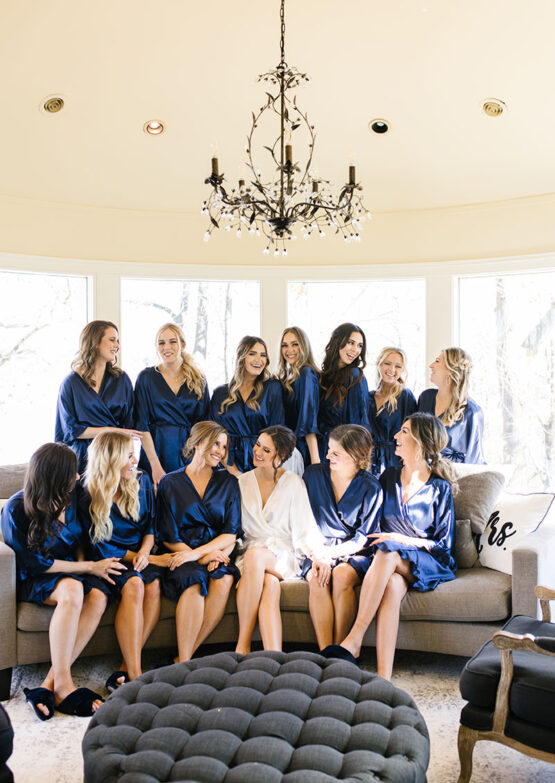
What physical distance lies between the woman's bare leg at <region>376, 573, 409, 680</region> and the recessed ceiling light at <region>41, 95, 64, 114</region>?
121 inches

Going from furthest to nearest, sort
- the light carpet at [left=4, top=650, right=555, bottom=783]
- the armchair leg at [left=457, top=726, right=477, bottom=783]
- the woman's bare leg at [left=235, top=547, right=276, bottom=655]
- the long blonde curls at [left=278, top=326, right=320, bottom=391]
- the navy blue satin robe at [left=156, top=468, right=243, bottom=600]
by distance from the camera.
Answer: the long blonde curls at [left=278, top=326, right=320, bottom=391] → the navy blue satin robe at [left=156, top=468, right=243, bottom=600] → the woman's bare leg at [left=235, top=547, right=276, bottom=655] → the light carpet at [left=4, top=650, right=555, bottom=783] → the armchair leg at [left=457, top=726, right=477, bottom=783]

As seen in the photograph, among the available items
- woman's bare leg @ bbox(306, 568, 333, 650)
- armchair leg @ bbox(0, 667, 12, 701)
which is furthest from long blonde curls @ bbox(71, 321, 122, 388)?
woman's bare leg @ bbox(306, 568, 333, 650)

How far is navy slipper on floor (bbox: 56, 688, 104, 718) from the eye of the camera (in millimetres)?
2715

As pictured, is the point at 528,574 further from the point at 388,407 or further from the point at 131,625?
the point at 131,625

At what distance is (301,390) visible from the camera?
4.00 m

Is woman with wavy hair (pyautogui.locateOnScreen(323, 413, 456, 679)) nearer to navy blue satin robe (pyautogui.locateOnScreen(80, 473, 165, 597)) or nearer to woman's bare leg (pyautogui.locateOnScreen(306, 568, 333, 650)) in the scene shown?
woman's bare leg (pyautogui.locateOnScreen(306, 568, 333, 650))

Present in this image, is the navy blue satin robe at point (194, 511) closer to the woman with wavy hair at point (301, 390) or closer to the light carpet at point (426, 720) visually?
the light carpet at point (426, 720)

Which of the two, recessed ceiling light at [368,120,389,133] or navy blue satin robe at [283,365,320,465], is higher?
recessed ceiling light at [368,120,389,133]

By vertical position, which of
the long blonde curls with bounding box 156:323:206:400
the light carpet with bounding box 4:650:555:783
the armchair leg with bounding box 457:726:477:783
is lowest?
the light carpet with bounding box 4:650:555:783

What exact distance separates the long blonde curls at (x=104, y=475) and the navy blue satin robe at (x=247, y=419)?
2.83 ft

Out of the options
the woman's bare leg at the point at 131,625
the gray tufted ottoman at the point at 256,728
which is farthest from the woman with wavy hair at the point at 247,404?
the gray tufted ottoman at the point at 256,728

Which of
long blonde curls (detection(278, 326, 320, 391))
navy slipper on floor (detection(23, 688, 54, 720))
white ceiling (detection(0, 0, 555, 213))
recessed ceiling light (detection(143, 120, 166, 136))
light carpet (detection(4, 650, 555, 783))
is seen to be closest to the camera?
light carpet (detection(4, 650, 555, 783))

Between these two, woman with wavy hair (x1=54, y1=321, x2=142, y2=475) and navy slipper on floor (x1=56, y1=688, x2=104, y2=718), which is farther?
woman with wavy hair (x1=54, y1=321, x2=142, y2=475)

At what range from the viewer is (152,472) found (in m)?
3.95
